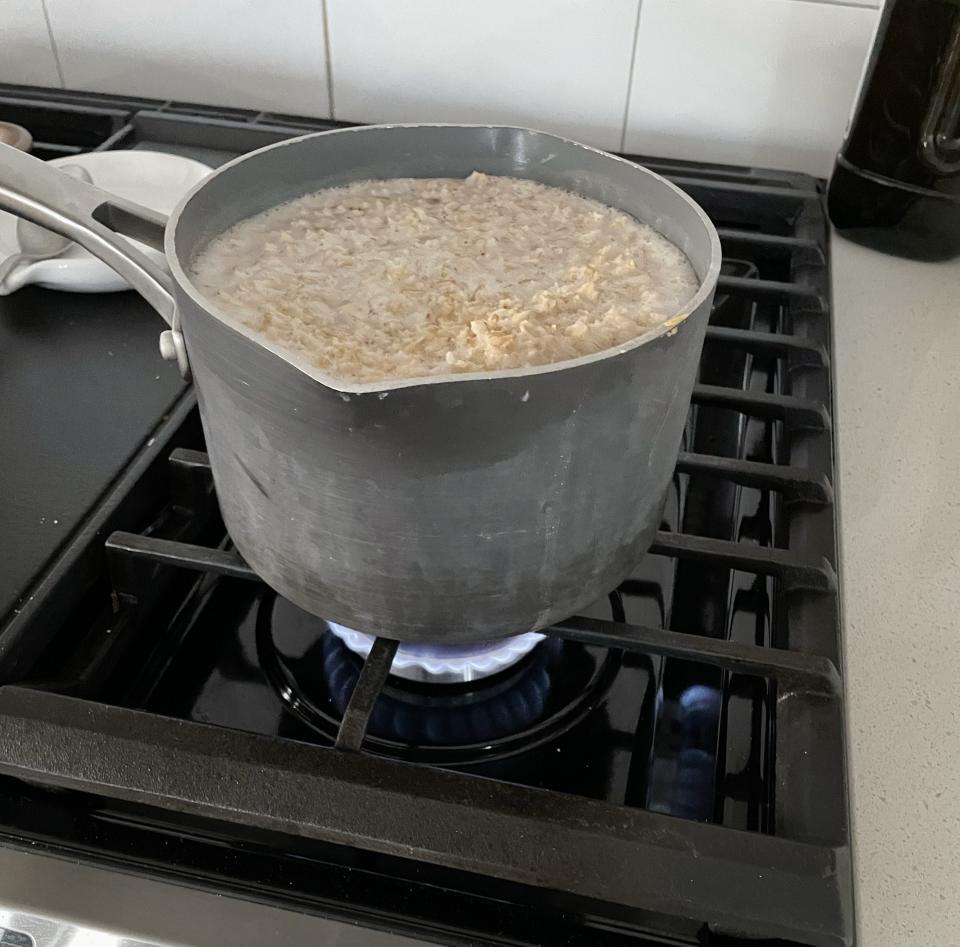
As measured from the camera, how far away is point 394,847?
34 centimetres

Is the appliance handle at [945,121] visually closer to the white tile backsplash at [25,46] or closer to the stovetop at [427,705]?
the stovetop at [427,705]

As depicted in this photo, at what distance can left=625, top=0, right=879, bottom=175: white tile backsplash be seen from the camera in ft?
2.54

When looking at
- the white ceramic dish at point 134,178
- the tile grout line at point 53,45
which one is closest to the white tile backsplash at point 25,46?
the tile grout line at point 53,45

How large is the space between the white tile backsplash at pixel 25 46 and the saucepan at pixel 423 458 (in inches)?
21.2

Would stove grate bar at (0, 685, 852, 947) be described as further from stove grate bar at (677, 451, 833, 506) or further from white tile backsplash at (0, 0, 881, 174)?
white tile backsplash at (0, 0, 881, 174)

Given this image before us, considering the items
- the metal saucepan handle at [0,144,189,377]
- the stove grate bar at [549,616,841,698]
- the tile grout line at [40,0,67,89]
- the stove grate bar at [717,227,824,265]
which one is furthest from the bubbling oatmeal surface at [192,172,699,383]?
the tile grout line at [40,0,67,89]

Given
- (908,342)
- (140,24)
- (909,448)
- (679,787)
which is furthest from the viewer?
(140,24)

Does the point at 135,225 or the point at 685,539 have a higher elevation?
the point at 135,225

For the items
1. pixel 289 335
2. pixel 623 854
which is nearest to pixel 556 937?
pixel 623 854

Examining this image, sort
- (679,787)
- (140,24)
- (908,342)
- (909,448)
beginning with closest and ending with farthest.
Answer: (679,787) < (909,448) < (908,342) < (140,24)

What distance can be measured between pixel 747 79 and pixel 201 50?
0.50m

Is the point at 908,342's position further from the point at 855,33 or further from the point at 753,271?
the point at 855,33

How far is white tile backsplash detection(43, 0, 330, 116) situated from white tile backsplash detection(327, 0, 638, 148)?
3 cm

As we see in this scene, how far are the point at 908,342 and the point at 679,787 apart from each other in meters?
0.42
